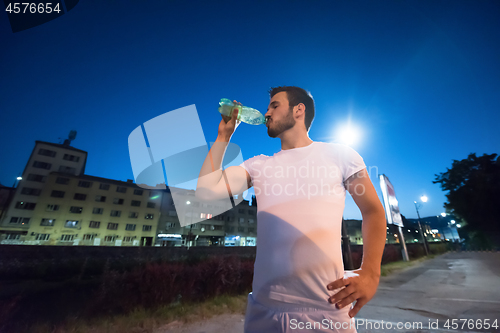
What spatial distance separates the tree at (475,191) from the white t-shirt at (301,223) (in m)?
32.2

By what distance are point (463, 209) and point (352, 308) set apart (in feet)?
119

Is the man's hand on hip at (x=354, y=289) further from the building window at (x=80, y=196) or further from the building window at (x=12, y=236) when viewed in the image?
the building window at (x=12, y=236)

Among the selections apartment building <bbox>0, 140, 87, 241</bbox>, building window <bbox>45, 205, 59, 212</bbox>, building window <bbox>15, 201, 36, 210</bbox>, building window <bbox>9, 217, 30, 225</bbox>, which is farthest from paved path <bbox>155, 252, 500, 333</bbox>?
building window <bbox>15, 201, 36, 210</bbox>

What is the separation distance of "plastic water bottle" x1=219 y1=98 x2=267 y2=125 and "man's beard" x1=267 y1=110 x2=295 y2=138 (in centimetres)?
13

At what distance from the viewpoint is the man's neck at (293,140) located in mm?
1482

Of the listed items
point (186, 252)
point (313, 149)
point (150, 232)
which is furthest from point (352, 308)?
point (150, 232)

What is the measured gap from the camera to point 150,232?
130 feet

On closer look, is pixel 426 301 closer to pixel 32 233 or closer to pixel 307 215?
pixel 307 215

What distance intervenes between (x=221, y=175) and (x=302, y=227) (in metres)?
0.62

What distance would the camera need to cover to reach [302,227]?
1077 mm

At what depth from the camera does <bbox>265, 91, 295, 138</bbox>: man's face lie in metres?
1.51

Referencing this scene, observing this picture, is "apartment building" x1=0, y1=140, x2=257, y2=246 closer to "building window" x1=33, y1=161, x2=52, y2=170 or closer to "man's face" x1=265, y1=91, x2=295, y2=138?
"building window" x1=33, y1=161, x2=52, y2=170

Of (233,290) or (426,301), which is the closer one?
(426,301)

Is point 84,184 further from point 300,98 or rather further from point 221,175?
point 300,98
